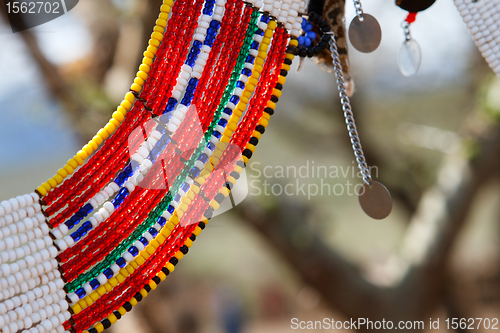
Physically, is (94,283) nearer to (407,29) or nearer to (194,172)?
(194,172)

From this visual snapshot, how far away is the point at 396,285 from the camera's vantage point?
1686mm

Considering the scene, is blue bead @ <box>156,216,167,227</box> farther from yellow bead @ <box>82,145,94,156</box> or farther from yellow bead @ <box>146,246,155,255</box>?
yellow bead @ <box>82,145,94,156</box>

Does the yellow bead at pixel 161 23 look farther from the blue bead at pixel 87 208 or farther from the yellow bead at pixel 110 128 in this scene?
the blue bead at pixel 87 208

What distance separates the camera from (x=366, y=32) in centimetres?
70

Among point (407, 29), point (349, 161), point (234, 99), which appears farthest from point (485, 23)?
point (349, 161)

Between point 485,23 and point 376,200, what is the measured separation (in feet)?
1.25

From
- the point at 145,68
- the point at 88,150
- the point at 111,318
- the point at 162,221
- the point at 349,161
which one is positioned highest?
the point at 145,68

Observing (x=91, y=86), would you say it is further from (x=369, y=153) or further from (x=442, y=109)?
(x=442, y=109)

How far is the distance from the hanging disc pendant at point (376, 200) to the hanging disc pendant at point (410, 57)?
287mm

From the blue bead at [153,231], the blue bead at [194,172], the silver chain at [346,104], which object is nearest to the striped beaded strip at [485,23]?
the silver chain at [346,104]

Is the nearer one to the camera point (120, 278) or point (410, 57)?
point (120, 278)

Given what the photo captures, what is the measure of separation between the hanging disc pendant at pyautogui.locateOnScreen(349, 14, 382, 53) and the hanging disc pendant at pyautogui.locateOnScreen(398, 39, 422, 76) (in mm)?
166

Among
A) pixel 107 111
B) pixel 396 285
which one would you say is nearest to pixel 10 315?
pixel 107 111

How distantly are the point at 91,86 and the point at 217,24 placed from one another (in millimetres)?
1252
